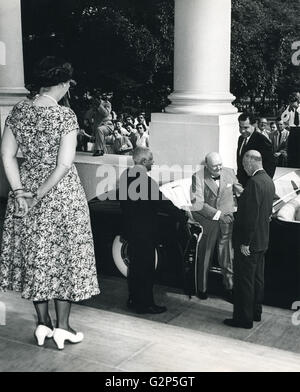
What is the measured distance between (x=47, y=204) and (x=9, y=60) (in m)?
7.93

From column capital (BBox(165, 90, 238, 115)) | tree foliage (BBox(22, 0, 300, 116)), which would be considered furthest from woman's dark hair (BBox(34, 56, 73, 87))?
tree foliage (BBox(22, 0, 300, 116))

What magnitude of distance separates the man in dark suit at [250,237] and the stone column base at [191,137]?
345 cm

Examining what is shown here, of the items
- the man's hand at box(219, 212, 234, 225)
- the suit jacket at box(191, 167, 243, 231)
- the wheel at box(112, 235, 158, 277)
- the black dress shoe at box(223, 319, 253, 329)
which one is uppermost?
the suit jacket at box(191, 167, 243, 231)

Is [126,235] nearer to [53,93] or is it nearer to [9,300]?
[9,300]

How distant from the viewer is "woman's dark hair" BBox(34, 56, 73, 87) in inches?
165

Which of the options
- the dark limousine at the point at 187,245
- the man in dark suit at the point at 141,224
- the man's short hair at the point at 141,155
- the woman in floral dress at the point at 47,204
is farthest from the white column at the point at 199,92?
the woman in floral dress at the point at 47,204

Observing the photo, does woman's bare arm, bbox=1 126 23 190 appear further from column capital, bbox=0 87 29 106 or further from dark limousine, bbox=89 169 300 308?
column capital, bbox=0 87 29 106

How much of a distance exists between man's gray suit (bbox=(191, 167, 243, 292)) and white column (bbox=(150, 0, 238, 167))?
102 inches

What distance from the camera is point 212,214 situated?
6246 mm

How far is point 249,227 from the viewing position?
214 inches

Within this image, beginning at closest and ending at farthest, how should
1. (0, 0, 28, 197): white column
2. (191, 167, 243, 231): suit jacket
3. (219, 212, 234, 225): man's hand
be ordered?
(219, 212, 234, 225): man's hand < (191, 167, 243, 231): suit jacket < (0, 0, 28, 197): white column

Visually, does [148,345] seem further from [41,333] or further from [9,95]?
[9,95]

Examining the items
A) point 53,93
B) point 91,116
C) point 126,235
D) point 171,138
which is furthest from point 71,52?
point 53,93

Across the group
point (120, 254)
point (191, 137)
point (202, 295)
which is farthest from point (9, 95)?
point (202, 295)
